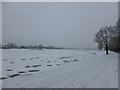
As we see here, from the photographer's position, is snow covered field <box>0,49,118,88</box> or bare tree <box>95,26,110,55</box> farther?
bare tree <box>95,26,110,55</box>

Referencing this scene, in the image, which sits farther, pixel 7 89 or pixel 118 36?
pixel 118 36

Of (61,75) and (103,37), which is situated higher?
(103,37)

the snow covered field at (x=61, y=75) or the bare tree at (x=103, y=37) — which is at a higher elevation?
the bare tree at (x=103, y=37)

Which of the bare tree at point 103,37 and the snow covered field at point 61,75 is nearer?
the snow covered field at point 61,75

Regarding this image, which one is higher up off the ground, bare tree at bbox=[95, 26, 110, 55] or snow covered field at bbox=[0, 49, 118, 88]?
bare tree at bbox=[95, 26, 110, 55]

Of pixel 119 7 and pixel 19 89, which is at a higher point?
pixel 119 7

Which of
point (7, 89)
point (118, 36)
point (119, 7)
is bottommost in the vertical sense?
point (7, 89)

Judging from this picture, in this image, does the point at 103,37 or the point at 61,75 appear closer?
the point at 61,75

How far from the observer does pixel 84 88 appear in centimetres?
935

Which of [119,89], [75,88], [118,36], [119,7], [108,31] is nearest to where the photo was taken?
[119,89]

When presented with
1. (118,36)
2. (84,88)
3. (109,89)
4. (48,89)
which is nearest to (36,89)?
(48,89)

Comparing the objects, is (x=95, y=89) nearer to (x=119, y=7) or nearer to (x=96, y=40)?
(x=119, y=7)

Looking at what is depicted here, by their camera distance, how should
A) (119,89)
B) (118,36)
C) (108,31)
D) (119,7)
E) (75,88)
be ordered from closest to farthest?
(119,89) < (75,88) < (119,7) < (118,36) < (108,31)

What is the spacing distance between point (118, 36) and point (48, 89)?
3272cm
